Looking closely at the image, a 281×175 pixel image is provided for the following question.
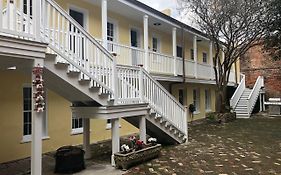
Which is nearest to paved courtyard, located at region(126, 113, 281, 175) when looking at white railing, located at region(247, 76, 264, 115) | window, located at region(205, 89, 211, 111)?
white railing, located at region(247, 76, 264, 115)

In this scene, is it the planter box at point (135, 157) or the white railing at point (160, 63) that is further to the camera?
the white railing at point (160, 63)

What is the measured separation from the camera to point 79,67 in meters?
6.62

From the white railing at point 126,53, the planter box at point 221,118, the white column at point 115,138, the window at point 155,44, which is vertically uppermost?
the window at point 155,44

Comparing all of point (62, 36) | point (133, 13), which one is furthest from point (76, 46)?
point (133, 13)

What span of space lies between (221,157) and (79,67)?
5199 millimetres

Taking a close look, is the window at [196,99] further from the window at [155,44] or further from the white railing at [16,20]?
the white railing at [16,20]

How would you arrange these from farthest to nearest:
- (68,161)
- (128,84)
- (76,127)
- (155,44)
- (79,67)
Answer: (155,44), (76,127), (128,84), (68,161), (79,67)

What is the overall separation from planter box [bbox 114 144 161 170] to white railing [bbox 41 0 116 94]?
1813mm

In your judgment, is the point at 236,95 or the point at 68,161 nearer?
the point at 68,161

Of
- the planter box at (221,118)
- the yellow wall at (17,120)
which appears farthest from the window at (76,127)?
the planter box at (221,118)

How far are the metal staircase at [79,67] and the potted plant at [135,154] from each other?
4.05 feet

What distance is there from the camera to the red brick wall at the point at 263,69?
27.2 metres

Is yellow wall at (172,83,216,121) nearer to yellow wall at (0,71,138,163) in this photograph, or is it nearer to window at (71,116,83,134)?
window at (71,116,83,134)

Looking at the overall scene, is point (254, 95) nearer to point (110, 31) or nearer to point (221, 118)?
point (221, 118)
